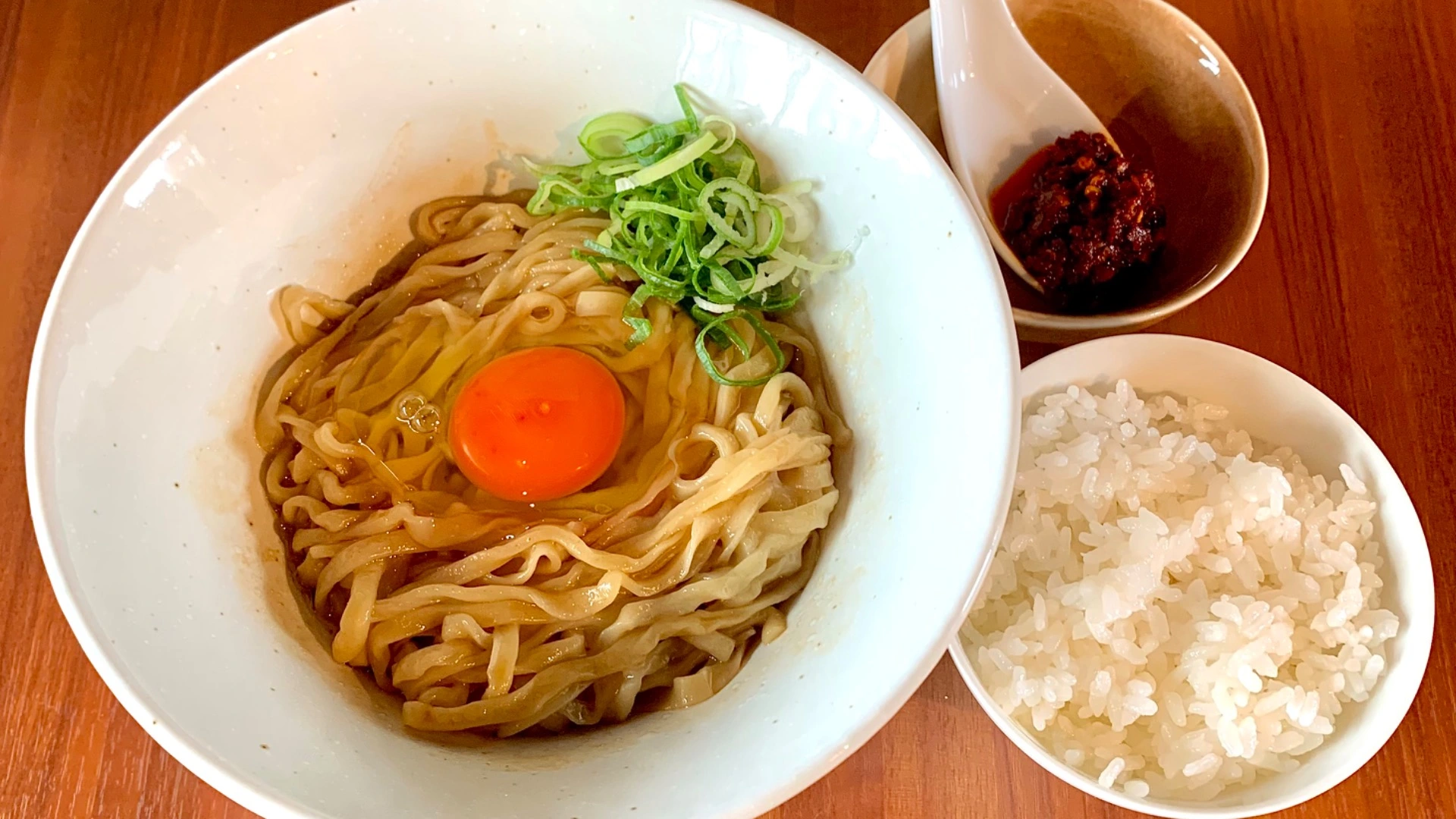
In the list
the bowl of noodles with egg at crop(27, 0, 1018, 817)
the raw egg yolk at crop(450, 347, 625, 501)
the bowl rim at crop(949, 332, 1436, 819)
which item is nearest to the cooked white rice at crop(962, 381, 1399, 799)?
the bowl rim at crop(949, 332, 1436, 819)

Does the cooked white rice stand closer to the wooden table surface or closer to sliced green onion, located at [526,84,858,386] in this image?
the wooden table surface

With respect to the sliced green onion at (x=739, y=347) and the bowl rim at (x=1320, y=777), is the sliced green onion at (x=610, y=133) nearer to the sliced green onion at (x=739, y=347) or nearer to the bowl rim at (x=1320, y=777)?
the sliced green onion at (x=739, y=347)

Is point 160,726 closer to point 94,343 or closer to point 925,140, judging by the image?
point 94,343

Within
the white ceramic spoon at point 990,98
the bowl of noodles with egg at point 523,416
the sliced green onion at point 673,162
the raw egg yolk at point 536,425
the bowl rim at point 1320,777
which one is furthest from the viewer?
the white ceramic spoon at point 990,98

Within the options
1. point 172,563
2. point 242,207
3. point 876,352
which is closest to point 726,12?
point 876,352

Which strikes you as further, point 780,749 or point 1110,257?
point 1110,257

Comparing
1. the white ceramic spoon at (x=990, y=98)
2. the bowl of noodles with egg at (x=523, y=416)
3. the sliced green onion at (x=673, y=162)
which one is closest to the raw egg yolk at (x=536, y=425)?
the bowl of noodles with egg at (x=523, y=416)

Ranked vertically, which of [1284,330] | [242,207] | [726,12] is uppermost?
[726,12]
